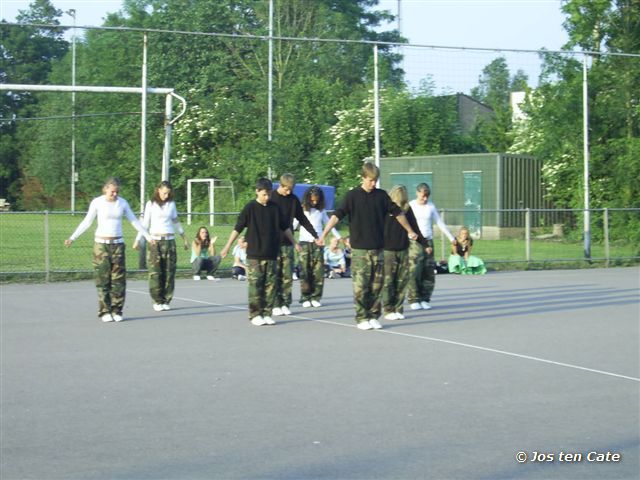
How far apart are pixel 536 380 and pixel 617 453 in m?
2.57

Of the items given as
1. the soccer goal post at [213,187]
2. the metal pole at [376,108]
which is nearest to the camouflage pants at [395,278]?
the metal pole at [376,108]

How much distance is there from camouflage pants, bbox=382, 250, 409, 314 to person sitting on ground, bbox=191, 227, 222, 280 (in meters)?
7.82

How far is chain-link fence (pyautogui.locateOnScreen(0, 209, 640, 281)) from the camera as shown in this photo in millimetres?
22888

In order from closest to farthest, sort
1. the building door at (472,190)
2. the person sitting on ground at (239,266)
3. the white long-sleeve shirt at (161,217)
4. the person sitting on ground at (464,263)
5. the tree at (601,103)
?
the white long-sleeve shirt at (161,217) < the person sitting on ground at (239,266) < the person sitting on ground at (464,263) < the tree at (601,103) < the building door at (472,190)

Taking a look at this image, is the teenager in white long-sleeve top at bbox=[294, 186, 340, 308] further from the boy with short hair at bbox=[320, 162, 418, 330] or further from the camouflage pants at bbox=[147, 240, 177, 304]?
the boy with short hair at bbox=[320, 162, 418, 330]

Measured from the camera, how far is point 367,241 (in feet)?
41.4

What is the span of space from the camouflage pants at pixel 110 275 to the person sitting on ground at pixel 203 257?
7199 mm

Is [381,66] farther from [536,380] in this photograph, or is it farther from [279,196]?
[536,380]

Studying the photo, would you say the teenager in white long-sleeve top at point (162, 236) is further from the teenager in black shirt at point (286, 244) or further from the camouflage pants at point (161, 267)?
the teenager in black shirt at point (286, 244)

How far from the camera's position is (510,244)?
29.2m

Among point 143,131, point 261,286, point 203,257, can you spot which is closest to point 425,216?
point 261,286

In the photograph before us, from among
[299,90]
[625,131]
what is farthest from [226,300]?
[299,90]

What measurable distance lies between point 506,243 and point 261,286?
1728cm

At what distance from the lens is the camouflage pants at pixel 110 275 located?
13.4 meters
